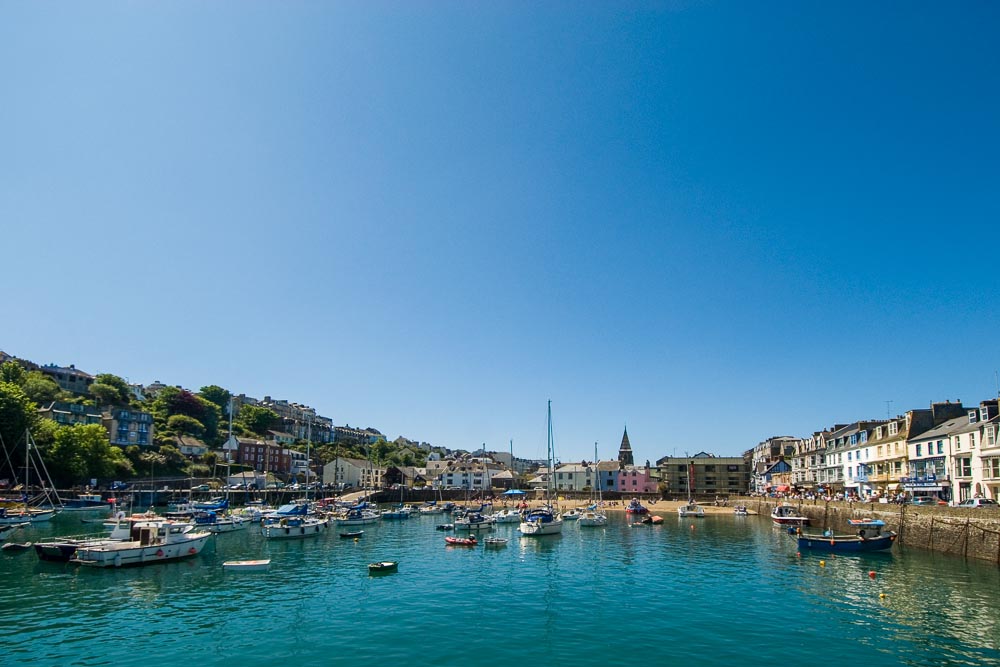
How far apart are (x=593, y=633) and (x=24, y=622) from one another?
31.0 m

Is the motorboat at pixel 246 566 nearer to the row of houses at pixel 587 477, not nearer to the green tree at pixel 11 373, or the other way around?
the row of houses at pixel 587 477

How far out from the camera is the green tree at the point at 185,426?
17491 centimetres

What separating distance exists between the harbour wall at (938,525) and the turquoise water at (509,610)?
7.94ft

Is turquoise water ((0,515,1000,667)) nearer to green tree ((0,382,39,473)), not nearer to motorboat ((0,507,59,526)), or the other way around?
motorboat ((0,507,59,526))

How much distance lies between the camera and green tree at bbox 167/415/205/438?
574 ft

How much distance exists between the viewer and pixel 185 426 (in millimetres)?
177875

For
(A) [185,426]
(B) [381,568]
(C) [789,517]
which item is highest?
(A) [185,426]

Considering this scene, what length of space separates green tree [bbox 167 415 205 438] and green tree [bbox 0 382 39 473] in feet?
202

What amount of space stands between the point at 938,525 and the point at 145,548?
73.3 m

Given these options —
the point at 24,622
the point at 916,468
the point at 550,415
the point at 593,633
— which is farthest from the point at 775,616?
the point at 550,415

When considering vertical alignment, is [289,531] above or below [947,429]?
below

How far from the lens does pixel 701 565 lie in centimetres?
5353

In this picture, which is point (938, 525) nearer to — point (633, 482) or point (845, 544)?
point (845, 544)

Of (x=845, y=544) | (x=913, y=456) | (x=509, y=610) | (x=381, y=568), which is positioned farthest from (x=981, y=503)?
(x=381, y=568)
